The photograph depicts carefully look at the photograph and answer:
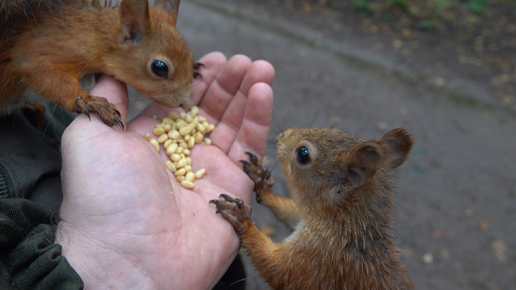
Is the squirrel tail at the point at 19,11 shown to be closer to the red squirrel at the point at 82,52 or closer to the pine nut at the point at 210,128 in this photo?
the red squirrel at the point at 82,52

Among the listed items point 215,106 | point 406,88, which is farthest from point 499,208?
point 215,106

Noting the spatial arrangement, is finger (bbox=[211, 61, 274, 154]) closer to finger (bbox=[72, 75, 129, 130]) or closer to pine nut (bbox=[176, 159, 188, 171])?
pine nut (bbox=[176, 159, 188, 171])

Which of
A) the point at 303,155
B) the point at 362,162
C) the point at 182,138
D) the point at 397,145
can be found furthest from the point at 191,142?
the point at 397,145

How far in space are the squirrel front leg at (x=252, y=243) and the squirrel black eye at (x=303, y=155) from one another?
1.25 feet

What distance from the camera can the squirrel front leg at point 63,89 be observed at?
1.77 metres

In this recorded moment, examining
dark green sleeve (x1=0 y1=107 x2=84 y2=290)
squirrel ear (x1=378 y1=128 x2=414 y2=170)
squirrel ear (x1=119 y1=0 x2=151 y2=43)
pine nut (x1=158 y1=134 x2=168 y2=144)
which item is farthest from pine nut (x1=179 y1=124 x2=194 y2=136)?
squirrel ear (x1=378 y1=128 x2=414 y2=170)

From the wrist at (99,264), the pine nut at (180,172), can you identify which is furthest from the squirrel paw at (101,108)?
the wrist at (99,264)

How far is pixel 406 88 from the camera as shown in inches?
197

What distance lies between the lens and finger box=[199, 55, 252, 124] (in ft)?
7.85

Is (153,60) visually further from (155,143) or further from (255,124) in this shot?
(255,124)

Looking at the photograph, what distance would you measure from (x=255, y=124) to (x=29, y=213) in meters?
1.27

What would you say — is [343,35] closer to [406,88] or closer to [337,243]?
[406,88]

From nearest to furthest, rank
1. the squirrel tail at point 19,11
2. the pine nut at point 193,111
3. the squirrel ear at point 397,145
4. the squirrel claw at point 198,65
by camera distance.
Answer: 1. the squirrel ear at point 397,145
2. the squirrel tail at point 19,11
3. the pine nut at point 193,111
4. the squirrel claw at point 198,65

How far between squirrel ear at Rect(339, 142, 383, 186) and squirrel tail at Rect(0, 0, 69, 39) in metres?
1.77
